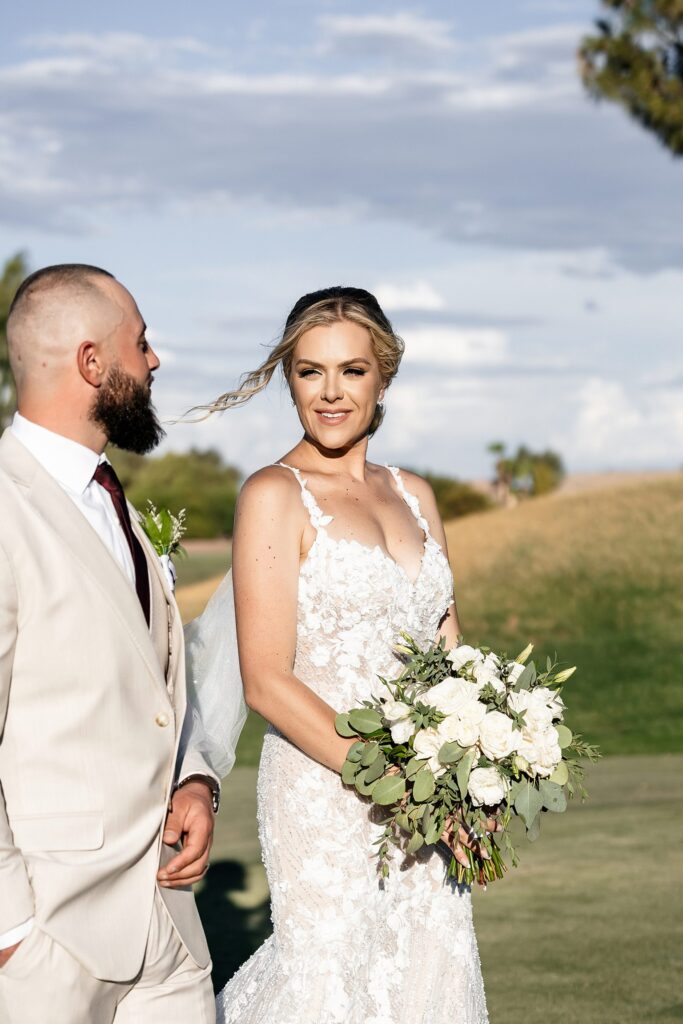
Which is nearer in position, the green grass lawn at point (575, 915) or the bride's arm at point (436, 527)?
the bride's arm at point (436, 527)

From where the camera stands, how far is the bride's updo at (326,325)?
4879 mm

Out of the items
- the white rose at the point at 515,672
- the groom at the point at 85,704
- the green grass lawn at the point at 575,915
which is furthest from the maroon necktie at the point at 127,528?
the green grass lawn at the point at 575,915

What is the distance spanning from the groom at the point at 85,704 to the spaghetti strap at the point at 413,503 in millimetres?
1730

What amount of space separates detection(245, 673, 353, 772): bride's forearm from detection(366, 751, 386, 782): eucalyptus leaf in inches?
6.1

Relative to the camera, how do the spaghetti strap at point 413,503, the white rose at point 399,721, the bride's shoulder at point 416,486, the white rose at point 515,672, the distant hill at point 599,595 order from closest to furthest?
the white rose at point 399,721 < the white rose at point 515,672 < the spaghetti strap at point 413,503 < the bride's shoulder at point 416,486 < the distant hill at point 599,595

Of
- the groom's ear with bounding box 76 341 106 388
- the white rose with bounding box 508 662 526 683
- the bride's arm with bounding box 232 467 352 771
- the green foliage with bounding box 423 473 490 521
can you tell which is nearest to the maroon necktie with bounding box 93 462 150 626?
the groom's ear with bounding box 76 341 106 388

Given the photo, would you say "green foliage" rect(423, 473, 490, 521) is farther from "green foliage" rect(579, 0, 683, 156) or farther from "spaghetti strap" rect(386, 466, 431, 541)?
"spaghetti strap" rect(386, 466, 431, 541)

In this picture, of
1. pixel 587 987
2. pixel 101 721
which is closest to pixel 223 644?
pixel 101 721

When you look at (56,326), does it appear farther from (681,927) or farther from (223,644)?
(681,927)

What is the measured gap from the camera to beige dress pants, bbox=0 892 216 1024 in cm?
324

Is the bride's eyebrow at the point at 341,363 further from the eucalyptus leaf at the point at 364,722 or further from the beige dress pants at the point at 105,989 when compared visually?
the beige dress pants at the point at 105,989

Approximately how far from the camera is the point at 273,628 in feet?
15.0

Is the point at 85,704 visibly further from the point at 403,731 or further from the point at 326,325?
the point at 326,325

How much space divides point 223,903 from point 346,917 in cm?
495
